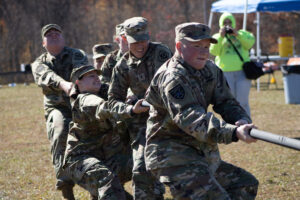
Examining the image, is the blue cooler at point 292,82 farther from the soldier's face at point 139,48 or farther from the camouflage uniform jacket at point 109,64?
the soldier's face at point 139,48

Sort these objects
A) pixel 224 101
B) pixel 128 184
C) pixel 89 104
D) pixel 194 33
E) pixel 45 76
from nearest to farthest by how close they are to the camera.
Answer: pixel 194 33
pixel 224 101
pixel 89 104
pixel 45 76
pixel 128 184

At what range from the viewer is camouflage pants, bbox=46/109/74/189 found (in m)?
6.68

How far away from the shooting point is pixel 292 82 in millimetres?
15961

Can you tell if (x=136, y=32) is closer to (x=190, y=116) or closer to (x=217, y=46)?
(x=190, y=116)

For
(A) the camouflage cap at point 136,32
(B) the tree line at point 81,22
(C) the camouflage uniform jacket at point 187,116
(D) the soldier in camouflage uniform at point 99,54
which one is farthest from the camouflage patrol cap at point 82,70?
(B) the tree line at point 81,22

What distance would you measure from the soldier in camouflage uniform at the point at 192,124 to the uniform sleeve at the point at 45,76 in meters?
2.53

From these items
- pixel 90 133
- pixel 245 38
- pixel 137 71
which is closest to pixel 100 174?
pixel 90 133

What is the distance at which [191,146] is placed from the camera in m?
4.34

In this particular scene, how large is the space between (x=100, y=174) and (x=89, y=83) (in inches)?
40.6

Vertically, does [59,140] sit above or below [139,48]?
below

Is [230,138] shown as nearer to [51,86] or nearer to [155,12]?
[51,86]

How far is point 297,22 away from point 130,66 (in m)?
30.5

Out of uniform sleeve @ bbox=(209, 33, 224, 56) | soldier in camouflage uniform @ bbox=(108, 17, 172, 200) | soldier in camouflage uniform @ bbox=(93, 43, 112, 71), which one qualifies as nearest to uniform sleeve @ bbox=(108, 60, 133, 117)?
soldier in camouflage uniform @ bbox=(108, 17, 172, 200)

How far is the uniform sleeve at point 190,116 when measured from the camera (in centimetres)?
392
